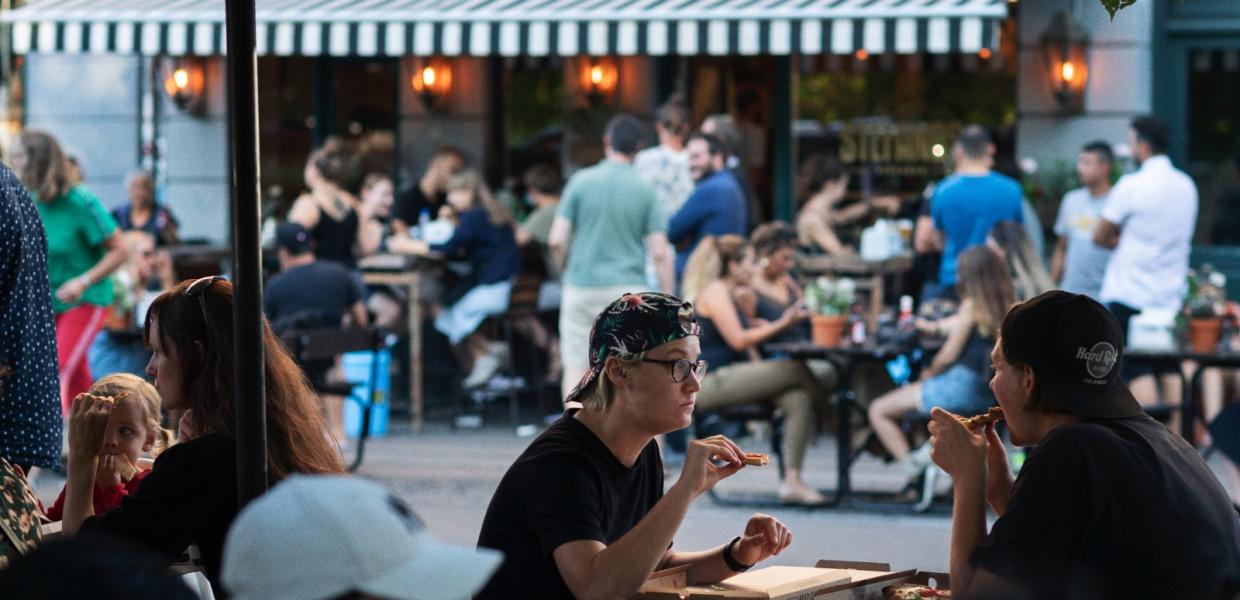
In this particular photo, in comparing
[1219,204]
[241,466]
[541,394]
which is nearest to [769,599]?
[241,466]

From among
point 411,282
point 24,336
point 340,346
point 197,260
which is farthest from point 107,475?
point 197,260

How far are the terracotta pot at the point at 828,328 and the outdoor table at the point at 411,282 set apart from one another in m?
3.78

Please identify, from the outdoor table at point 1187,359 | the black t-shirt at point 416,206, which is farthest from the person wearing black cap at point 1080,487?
the black t-shirt at point 416,206

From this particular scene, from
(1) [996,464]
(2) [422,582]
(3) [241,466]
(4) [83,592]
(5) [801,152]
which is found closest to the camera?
(4) [83,592]

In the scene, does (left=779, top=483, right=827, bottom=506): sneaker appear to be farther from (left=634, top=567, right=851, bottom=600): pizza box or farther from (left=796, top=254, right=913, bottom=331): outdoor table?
(left=634, top=567, right=851, bottom=600): pizza box

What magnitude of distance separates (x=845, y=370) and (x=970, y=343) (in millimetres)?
689

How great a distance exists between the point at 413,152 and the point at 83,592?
1326 cm

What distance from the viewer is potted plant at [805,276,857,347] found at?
9.45 metres

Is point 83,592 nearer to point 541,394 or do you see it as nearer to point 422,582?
point 422,582

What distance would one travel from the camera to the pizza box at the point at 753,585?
11.9 ft

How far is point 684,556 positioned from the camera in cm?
424

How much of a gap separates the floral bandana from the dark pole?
98 centimetres

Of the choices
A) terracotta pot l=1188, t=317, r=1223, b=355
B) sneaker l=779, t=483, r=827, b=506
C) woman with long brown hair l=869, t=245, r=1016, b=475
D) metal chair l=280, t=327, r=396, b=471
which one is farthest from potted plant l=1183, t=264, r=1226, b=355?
metal chair l=280, t=327, r=396, b=471

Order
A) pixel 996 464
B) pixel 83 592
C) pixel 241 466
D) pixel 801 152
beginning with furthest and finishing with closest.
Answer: pixel 801 152 → pixel 996 464 → pixel 241 466 → pixel 83 592
